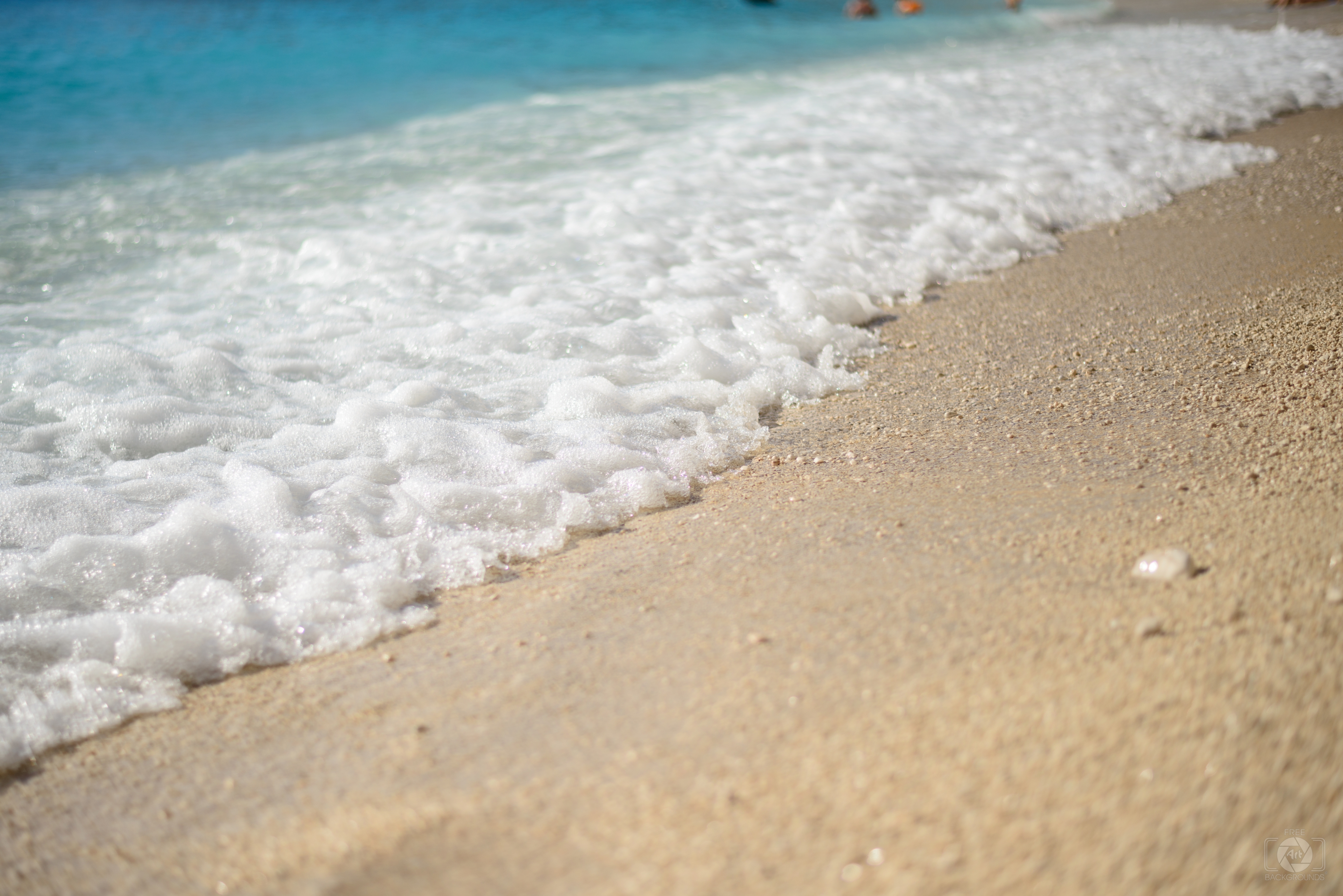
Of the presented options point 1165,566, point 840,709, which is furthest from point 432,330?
point 1165,566

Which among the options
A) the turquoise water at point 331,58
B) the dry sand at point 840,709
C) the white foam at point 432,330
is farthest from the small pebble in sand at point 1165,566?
the turquoise water at point 331,58

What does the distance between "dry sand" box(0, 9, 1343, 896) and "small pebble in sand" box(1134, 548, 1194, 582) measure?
3 cm

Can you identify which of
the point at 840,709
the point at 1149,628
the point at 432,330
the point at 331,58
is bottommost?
the point at 840,709

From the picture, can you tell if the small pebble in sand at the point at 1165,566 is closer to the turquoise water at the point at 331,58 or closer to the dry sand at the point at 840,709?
the dry sand at the point at 840,709

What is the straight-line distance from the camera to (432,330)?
11.5ft

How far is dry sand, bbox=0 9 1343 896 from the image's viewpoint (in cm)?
133

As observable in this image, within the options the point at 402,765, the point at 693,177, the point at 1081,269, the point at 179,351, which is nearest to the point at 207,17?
the point at 693,177

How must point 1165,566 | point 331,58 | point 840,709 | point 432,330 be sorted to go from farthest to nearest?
1. point 331,58
2. point 432,330
3. point 1165,566
4. point 840,709

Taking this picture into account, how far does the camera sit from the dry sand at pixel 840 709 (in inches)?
52.2

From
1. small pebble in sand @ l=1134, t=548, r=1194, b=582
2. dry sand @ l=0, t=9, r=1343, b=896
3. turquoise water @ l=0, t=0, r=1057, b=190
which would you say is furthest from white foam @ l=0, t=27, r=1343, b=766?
turquoise water @ l=0, t=0, r=1057, b=190

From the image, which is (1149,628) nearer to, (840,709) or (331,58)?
(840,709)

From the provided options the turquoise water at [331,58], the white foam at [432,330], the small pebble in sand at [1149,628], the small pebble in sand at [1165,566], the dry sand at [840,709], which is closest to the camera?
the dry sand at [840,709]

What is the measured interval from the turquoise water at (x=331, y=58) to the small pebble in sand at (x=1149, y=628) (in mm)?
7579

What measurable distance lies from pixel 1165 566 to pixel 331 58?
13.1m
